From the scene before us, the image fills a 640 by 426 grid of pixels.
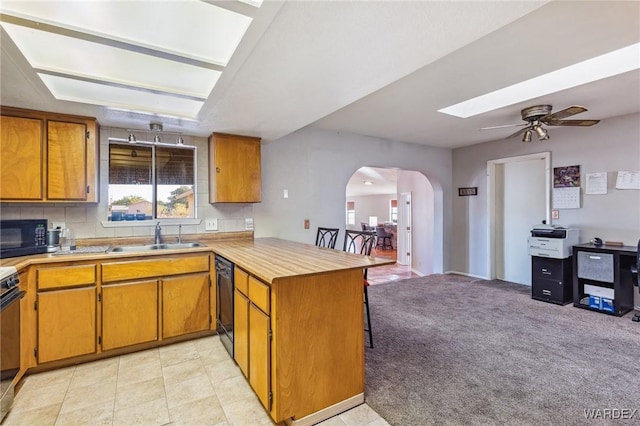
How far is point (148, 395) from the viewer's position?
2066mm

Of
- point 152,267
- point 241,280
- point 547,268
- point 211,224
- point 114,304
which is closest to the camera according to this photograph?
point 241,280

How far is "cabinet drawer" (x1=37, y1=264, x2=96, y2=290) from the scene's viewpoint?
7.66 ft

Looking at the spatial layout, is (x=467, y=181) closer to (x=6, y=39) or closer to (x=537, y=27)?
(x=537, y=27)

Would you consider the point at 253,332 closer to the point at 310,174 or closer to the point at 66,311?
the point at 66,311

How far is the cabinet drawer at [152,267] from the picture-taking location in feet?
8.39

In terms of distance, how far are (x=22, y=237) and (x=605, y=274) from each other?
20.1 feet

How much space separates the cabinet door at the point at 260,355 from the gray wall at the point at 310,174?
6.75 ft

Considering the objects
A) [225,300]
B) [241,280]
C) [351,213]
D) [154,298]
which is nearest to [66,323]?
[154,298]

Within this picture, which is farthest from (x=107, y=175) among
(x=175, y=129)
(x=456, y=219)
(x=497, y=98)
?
(x=456, y=219)

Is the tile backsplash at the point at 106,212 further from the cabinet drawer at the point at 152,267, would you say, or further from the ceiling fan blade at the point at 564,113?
the ceiling fan blade at the point at 564,113

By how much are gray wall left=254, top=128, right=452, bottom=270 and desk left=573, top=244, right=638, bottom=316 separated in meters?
2.81

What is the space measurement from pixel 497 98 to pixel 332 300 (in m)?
3.17

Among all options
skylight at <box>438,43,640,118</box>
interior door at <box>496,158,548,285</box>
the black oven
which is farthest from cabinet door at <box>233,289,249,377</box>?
interior door at <box>496,158,548,285</box>

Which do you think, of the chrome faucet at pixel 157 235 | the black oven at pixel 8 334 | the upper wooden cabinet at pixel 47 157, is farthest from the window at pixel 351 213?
the black oven at pixel 8 334
